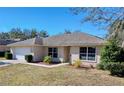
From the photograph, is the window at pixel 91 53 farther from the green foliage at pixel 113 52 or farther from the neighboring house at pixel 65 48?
the green foliage at pixel 113 52

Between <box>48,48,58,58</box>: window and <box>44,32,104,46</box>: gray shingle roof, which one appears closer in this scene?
<box>44,32,104,46</box>: gray shingle roof

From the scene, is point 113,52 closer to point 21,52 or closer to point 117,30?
point 117,30

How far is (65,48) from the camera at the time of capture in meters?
21.9

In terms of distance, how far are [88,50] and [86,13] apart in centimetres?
725

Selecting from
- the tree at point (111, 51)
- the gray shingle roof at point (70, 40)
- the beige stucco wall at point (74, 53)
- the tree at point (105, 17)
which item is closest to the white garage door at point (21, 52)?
the gray shingle roof at point (70, 40)

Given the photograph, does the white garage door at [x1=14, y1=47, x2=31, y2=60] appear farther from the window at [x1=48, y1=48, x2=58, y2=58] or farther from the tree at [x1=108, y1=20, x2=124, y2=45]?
the tree at [x1=108, y1=20, x2=124, y2=45]

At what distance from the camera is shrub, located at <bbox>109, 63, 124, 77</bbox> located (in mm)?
14320

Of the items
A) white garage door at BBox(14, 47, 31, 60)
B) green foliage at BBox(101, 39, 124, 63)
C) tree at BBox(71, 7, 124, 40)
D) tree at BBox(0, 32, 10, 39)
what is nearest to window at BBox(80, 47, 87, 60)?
green foliage at BBox(101, 39, 124, 63)

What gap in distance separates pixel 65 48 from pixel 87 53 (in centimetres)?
294

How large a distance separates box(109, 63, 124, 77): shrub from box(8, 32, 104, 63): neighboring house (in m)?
4.28

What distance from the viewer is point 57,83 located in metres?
11.8

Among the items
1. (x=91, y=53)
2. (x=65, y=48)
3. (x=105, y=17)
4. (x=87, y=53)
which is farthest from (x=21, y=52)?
(x=105, y=17)

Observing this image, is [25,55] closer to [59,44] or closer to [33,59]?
[33,59]

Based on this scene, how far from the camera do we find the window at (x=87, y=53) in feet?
63.7
